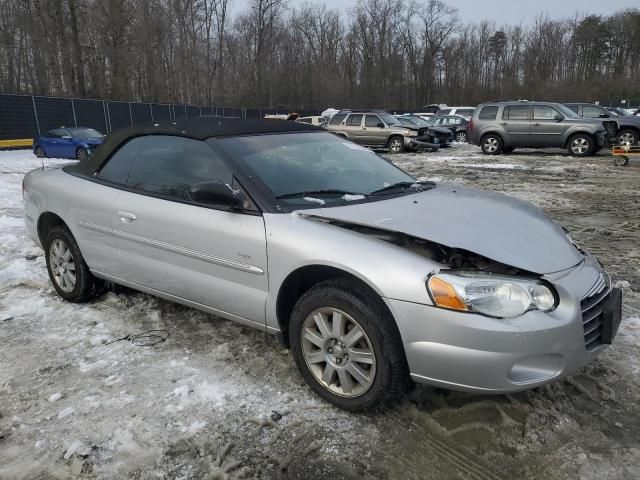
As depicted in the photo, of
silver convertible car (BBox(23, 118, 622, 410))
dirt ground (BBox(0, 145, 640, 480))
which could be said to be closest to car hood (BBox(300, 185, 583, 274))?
silver convertible car (BBox(23, 118, 622, 410))

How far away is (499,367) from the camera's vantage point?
2367mm

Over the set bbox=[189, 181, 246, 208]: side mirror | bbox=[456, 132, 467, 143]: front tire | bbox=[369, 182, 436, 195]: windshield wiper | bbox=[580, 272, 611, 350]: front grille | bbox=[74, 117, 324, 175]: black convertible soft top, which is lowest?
bbox=[456, 132, 467, 143]: front tire

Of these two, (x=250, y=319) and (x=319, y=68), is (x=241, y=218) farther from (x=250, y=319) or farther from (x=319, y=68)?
(x=319, y=68)

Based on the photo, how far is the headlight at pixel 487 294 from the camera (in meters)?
2.37

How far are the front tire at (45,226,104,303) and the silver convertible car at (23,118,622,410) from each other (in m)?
0.03

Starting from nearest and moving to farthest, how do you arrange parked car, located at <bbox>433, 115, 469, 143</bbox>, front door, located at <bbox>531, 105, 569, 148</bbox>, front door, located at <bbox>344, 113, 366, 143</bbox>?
front door, located at <bbox>531, 105, 569, 148</bbox> < front door, located at <bbox>344, 113, 366, 143</bbox> < parked car, located at <bbox>433, 115, 469, 143</bbox>

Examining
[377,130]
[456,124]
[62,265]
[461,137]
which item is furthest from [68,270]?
[456,124]

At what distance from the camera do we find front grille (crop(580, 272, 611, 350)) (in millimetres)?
2531

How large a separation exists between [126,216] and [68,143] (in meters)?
16.9

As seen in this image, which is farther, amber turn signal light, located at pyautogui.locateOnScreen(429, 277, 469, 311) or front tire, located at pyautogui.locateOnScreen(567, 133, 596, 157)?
front tire, located at pyautogui.locateOnScreen(567, 133, 596, 157)

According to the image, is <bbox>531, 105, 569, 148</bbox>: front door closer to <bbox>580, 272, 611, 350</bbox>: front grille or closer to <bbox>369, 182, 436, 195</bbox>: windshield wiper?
<bbox>369, 182, 436, 195</bbox>: windshield wiper

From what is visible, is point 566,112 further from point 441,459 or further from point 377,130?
point 441,459

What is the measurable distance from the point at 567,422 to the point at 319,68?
217 ft

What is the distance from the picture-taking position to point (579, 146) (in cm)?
1673
